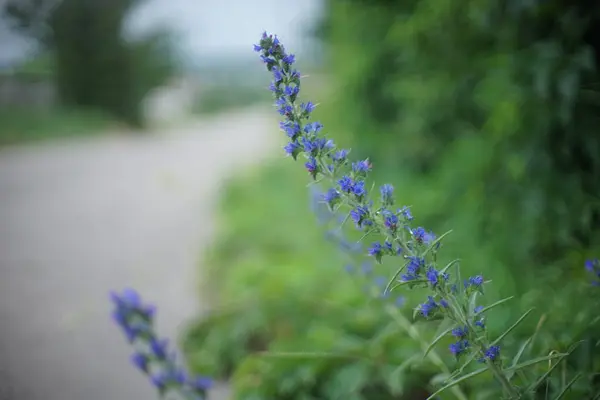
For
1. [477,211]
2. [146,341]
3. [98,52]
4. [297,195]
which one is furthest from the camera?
[297,195]

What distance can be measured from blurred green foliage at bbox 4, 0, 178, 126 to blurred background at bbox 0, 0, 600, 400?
1 centimetres

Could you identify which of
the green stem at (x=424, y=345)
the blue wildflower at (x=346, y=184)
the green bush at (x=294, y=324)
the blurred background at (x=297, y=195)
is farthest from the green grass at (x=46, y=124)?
the blue wildflower at (x=346, y=184)

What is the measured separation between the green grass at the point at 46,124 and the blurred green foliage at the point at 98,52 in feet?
0.19

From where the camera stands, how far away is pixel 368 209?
0.65m

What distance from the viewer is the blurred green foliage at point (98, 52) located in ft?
5.41

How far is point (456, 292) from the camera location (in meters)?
0.69

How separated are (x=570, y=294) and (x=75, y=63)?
1.65 meters

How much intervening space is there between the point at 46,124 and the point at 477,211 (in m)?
1.50

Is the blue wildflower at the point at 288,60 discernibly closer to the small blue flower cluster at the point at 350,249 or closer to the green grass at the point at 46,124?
the small blue flower cluster at the point at 350,249

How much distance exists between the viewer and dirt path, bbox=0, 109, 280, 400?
1.46 meters

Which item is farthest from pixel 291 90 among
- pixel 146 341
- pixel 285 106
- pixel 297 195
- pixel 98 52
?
pixel 297 195

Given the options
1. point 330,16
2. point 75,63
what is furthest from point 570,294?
point 330,16

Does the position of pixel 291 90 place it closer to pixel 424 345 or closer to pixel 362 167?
pixel 362 167

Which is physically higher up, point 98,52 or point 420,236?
point 98,52
